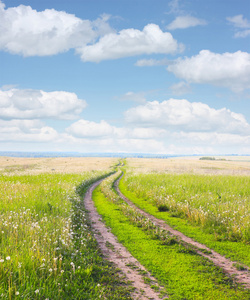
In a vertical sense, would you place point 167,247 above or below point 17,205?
below

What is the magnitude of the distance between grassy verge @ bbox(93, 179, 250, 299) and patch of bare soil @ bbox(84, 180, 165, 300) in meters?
0.28

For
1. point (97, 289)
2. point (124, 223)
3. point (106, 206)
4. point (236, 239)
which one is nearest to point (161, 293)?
point (97, 289)

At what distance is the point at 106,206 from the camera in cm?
1842

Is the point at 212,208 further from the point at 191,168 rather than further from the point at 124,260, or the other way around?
the point at 191,168

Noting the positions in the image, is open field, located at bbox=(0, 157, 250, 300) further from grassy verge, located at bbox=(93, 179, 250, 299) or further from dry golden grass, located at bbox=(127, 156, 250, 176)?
dry golden grass, located at bbox=(127, 156, 250, 176)

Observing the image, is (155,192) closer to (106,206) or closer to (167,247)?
(106,206)

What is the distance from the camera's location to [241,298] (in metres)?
6.43

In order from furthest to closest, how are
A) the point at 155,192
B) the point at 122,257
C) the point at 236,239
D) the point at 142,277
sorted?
the point at 155,192
the point at 236,239
the point at 122,257
the point at 142,277

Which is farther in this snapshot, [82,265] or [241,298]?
[82,265]

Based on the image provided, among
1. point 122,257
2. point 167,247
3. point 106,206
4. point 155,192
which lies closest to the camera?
point 122,257

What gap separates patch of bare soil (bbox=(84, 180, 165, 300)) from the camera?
6.65 metres

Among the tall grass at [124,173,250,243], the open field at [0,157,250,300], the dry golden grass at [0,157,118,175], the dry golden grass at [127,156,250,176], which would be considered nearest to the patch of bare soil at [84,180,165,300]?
the open field at [0,157,250,300]

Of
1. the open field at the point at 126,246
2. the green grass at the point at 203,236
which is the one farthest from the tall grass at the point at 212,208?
the green grass at the point at 203,236

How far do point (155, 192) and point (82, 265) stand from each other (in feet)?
46.2
